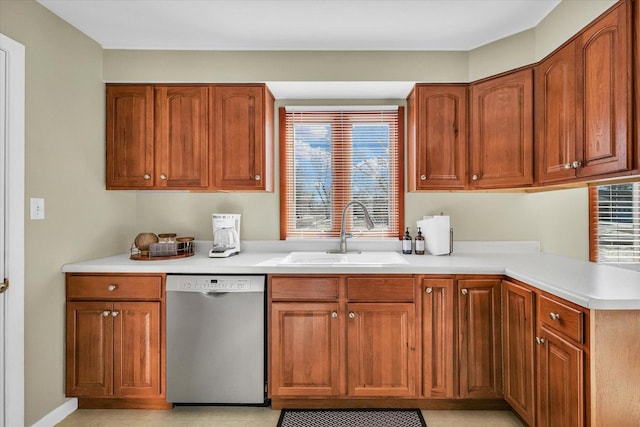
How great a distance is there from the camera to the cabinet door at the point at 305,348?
2.15m

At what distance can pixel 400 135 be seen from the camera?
2840 mm

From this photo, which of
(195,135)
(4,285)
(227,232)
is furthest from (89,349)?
(195,135)

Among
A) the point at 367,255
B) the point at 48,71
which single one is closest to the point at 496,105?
the point at 367,255

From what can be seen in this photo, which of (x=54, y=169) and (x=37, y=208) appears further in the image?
(x=54, y=169)

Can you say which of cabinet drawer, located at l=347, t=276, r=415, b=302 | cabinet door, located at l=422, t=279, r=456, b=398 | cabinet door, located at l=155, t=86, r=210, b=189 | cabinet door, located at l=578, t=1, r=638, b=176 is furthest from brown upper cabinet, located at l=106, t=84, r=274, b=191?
cabinet door, located at l=578, t=1, r=638, b=176

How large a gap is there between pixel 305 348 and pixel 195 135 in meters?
1.63

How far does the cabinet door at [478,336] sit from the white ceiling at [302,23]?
1.50 m

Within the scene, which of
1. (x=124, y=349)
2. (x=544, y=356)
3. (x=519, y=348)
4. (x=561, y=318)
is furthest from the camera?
(x=124, y=349)

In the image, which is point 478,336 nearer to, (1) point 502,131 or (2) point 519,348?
(2) point 519,348

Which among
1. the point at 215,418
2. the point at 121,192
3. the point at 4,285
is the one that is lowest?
the point at 215,418

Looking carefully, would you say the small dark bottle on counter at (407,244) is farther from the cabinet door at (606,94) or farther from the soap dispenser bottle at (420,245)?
the cabinet door at (606,94)

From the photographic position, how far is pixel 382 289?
2146 mm

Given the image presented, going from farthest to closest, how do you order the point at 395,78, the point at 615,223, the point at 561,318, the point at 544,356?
the point at 395,78 < the point at 615,223 < the point at 544,356 < the point at 561,318

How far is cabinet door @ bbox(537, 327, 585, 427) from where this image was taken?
1.45 meters
